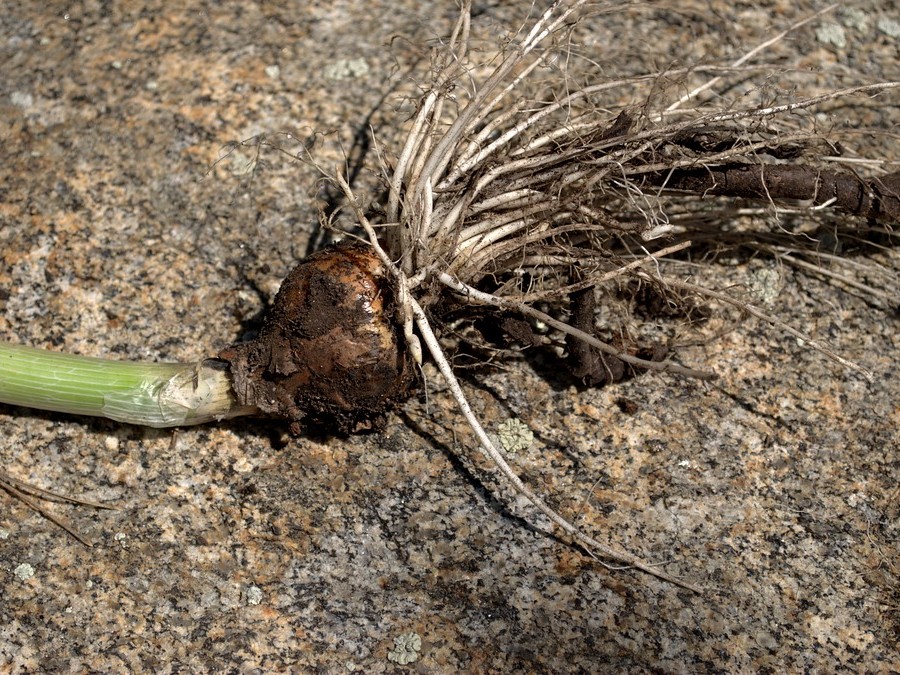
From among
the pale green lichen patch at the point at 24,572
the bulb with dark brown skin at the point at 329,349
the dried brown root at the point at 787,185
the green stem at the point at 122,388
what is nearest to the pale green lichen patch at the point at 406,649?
the bulb with dark brown skin at the point at 329,349

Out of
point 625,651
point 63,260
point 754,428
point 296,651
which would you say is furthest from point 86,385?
point 754,428

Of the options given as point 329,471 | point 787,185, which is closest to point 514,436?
point 329,471

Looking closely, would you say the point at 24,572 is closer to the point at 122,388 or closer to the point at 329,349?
the point at 122,388

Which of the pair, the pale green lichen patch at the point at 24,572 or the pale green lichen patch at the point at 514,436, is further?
the pale green lichen patch at the point at 514,436

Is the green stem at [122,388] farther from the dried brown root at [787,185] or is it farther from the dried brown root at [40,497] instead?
the dried brown root at [787,185]

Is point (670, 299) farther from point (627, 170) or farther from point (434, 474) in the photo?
point (434, 474)

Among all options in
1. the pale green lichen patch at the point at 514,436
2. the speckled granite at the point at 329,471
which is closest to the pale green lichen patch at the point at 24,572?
the speckled granite at the point at 329,471

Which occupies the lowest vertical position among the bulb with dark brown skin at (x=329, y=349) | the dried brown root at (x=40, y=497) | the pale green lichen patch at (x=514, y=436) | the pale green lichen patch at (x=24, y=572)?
the pale green lichen patch at (x=24, y=572)

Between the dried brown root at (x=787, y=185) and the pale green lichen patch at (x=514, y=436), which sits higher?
the dried brown root at (x=787, y=185)
